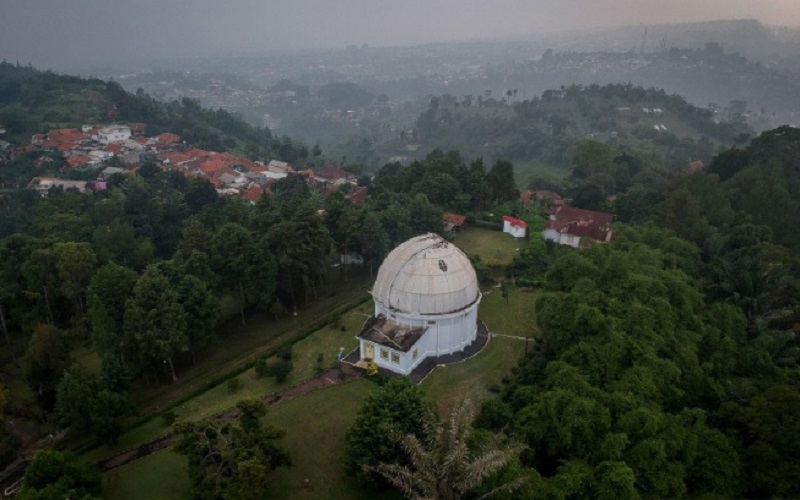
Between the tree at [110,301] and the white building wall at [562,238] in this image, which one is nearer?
the tree at [110,301]

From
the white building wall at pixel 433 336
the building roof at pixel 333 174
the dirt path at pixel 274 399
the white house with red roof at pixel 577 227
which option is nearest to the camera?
the dirt path at pixel 274 399

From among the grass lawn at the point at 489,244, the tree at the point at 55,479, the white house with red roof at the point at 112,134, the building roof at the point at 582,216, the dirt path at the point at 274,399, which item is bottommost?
the dirt path at the point at 274,399

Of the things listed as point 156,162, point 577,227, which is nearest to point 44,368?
point 577,227

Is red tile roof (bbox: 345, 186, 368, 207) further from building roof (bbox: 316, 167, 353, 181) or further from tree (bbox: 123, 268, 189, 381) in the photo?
tree (bbox: 123, 268, 189, 381)

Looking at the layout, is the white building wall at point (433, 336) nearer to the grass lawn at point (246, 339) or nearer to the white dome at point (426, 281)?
the white dome at point (426, 281)

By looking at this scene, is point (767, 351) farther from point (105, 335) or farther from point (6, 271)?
point (6, 271)

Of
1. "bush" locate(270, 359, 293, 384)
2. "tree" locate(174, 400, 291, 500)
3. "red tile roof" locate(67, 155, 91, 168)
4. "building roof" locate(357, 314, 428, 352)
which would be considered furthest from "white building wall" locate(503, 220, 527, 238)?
"red tile roof" locate(67, 155, 91, 168)

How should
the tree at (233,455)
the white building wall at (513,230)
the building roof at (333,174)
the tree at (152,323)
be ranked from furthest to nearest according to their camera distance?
the building roof at (333,174) → the white building wall at (513,230) → the tree at (152,323) → the tree at (233,455)

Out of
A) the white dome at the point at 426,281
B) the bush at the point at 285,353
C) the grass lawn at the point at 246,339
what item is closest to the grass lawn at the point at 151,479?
the grass lawn at the point at 246,339
